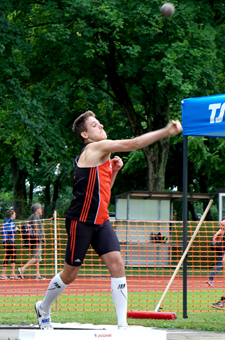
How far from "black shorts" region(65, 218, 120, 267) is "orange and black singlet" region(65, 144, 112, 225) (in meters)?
0.06

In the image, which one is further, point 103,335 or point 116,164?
point 116,164

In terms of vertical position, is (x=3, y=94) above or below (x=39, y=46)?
below

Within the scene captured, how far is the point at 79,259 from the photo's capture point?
4953 mm

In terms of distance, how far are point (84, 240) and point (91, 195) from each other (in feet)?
1.33

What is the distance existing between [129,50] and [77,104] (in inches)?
205

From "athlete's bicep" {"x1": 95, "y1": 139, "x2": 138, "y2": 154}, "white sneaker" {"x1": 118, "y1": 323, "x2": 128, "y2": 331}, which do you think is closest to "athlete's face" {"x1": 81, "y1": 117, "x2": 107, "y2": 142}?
"athlete's bicep" {"x1": 95, "y1": 139, "x2": 138, "y2": 154}

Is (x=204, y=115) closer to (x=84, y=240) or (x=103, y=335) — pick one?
(x=84, y=240)

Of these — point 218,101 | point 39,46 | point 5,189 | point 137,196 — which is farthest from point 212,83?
point 5,189

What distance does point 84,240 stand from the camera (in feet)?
16.2

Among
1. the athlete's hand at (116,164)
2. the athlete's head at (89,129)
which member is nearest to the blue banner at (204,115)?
the athlete's hand at (116,164)

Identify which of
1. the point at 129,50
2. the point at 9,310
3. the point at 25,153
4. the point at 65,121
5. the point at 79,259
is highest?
the point at 129,50

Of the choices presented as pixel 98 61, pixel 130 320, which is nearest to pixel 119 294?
pixel 130 320

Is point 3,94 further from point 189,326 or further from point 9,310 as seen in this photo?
point 189,326

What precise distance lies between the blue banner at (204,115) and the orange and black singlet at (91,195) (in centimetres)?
222
